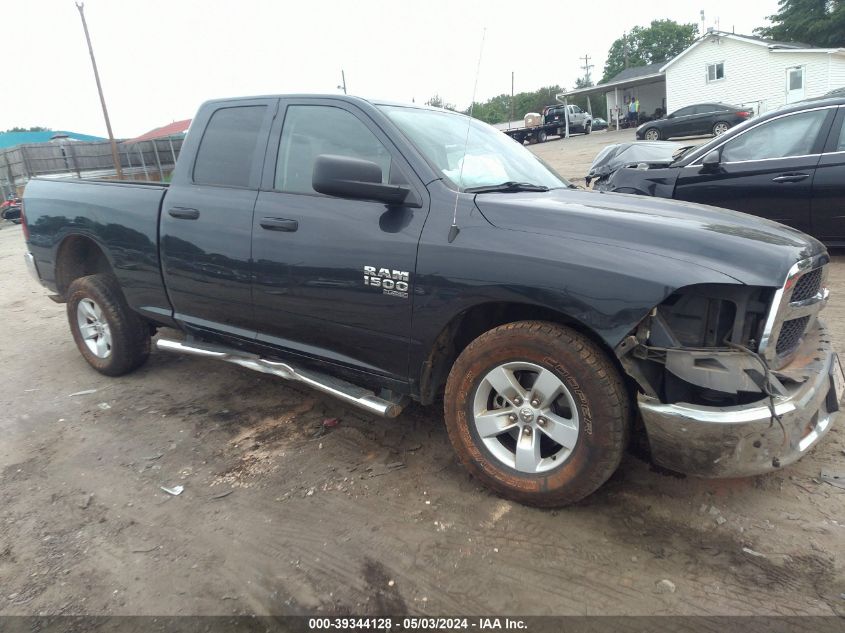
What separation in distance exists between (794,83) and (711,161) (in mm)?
28346

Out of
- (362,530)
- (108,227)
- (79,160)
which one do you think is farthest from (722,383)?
Result: (79,160)

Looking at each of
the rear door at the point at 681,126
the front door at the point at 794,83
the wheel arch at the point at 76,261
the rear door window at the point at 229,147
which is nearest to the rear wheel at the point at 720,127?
the rear door at the point at 681,126

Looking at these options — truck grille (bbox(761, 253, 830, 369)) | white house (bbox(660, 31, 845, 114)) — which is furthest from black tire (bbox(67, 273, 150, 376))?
white house (bbox(660, 31, 845, 114))

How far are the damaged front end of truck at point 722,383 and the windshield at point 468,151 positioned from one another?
1203 millimetres

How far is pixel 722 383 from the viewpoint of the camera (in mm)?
2244

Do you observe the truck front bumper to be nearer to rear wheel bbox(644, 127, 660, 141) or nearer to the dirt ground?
the dirt ground

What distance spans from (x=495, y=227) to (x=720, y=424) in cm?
122

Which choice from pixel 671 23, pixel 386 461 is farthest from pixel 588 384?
pixel 671 23

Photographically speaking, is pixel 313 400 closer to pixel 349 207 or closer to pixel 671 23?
pixel 349 207

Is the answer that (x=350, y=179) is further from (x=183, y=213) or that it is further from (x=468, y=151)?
(x=183, y=213)

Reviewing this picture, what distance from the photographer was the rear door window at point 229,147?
3562 millimetres

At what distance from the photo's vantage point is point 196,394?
4.29 m

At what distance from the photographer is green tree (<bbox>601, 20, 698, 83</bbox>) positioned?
225 ft

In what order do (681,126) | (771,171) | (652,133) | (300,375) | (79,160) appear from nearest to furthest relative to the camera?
1. (300,375)
2. (771,171)
3. (681,126)
4. (652,133)
5. (79,160)
